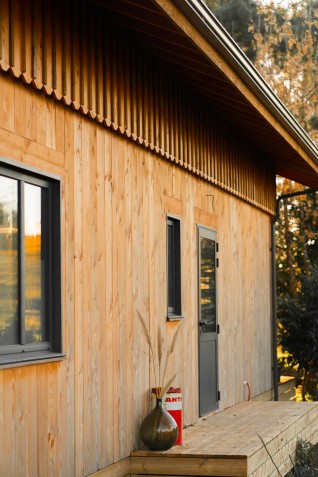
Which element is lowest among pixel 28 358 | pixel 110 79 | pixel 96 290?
pixel 28 358

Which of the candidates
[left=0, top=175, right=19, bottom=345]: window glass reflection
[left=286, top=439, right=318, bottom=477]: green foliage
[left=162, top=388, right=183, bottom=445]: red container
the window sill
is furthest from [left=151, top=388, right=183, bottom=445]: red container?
[left=0, top=175, right=19, bottom=345]: window glass reflection

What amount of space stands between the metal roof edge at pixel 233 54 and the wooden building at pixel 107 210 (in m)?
0.03

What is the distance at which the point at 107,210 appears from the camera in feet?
23.5

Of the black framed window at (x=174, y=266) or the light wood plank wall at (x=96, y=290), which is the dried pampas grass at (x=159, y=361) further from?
the black framed window at (x=174, y=266)

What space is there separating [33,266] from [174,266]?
11.2 ft

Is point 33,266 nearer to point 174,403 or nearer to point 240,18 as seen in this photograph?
point 174,403

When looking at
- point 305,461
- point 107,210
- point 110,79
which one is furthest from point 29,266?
point 305,461

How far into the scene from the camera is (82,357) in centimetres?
655

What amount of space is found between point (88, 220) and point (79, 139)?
58 cm

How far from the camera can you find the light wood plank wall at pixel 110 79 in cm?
564

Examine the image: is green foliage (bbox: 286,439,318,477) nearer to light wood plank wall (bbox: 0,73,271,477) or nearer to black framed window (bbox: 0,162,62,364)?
light wood plank wall (bbox: 0,73,271,477)

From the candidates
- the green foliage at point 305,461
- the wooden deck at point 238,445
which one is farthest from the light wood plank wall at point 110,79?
the green foliage at point 305,461

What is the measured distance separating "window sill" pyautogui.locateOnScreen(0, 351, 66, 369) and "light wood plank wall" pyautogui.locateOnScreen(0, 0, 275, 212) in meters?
1.62

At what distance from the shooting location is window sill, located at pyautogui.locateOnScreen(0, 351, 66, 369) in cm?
536
